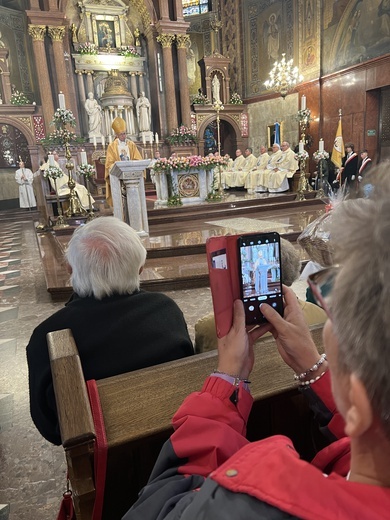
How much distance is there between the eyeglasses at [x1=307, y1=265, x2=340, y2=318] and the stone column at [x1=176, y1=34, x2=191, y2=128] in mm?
14309

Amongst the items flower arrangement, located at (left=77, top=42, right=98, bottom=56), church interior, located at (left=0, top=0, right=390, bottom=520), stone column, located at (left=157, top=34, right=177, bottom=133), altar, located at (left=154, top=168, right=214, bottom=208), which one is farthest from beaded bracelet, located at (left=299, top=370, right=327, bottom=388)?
flower arrangement, located at (left=77, top=42, right=98, bottom=56)

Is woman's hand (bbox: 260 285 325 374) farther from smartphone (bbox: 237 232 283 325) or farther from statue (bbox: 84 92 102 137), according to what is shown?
statue (bbox: 84 92 102 137)

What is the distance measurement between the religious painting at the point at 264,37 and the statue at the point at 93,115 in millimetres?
6205

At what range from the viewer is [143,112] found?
44.7ft

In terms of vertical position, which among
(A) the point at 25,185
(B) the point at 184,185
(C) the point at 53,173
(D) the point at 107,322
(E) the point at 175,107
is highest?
(E) the point at 175,107

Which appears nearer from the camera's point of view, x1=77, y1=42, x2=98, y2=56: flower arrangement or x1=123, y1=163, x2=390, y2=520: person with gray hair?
x1=123, y1=163, x2=390, y2=520: person with gray hair

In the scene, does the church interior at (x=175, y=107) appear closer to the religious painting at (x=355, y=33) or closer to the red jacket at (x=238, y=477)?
the religious painting at (x=355, y=33)

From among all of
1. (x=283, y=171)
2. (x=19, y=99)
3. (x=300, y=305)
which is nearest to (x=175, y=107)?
(x=19, y=99)

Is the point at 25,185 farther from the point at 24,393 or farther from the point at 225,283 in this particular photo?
the point at 225,283

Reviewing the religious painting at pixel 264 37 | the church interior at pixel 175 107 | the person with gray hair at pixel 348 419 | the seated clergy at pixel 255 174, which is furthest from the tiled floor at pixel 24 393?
the religious painting at pixel 264 37

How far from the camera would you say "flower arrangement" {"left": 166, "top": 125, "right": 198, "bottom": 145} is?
44.1ft

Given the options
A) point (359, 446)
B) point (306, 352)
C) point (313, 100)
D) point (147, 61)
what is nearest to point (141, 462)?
point (306, 352)

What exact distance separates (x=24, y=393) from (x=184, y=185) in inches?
270

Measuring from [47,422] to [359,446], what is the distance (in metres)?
1.29
